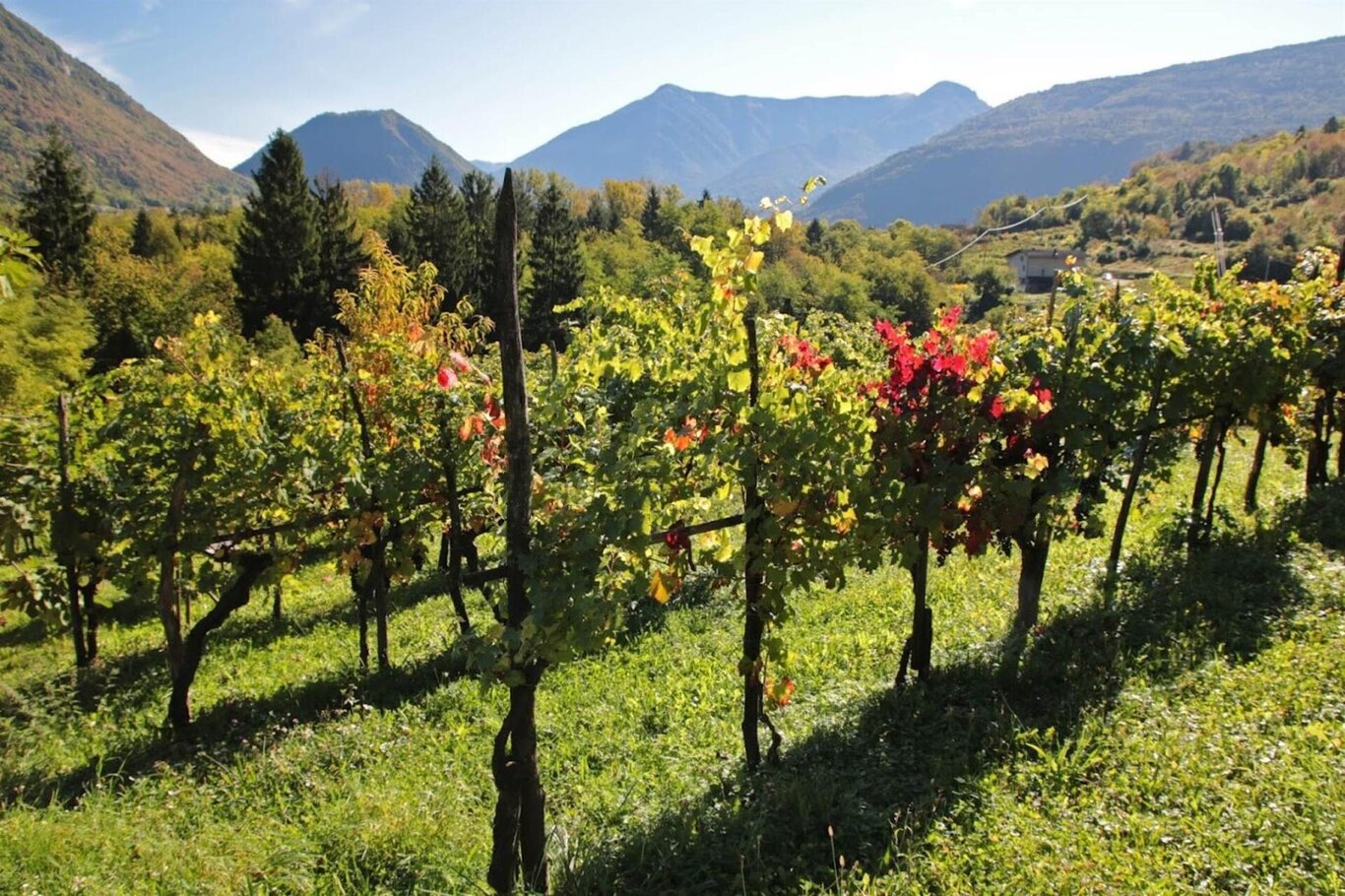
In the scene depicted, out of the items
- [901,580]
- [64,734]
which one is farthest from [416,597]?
[901,580]

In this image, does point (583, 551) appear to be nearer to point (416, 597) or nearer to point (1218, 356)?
point (1218, 356)

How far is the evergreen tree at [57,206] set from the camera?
128 ft

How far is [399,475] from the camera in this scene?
7246mm

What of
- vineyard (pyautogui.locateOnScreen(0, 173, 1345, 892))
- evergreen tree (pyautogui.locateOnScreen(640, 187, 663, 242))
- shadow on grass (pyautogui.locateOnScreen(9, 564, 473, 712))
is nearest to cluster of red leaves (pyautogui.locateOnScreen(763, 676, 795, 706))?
vineyard (pyautogui.locateOnScreen(0, 173, 1345, 892))

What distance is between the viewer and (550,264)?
4812cm

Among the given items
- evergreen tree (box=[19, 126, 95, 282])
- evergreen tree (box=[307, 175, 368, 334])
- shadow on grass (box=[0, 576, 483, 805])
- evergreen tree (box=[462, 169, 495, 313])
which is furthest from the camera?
evergreen tree (box=[462, 169, 495, 313])

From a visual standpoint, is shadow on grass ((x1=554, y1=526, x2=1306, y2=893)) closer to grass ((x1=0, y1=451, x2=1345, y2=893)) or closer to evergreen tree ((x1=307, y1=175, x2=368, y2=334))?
grass ((x1=0, y1=451, x2=1345, y2=893))

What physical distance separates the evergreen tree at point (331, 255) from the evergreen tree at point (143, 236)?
53.3ft

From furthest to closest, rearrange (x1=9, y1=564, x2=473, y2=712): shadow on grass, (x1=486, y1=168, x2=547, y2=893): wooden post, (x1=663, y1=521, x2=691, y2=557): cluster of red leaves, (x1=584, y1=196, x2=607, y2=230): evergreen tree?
(x1=584, y1=196, x2=607, y2=230): evergreen tree
(x1=9, y1=564, x2=473, y2=712): shadow on grass
(x1=663, y1=521, x2=691, y2=557): cluster of red leaves
(x1=486, y1=168, x2=547, y2=893): wooden post

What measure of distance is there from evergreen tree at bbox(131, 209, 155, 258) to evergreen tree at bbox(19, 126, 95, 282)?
1168 centimetres

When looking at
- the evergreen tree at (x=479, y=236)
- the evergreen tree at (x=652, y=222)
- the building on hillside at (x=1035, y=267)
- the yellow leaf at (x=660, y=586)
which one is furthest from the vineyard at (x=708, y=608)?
the building on hillside at (x=1035, y=267)

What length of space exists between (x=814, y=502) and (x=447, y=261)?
4483 centimetres

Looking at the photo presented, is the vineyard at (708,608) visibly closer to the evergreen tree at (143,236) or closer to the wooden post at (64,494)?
the wooden post at (64,494)

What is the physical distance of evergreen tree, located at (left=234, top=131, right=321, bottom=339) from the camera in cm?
4072
